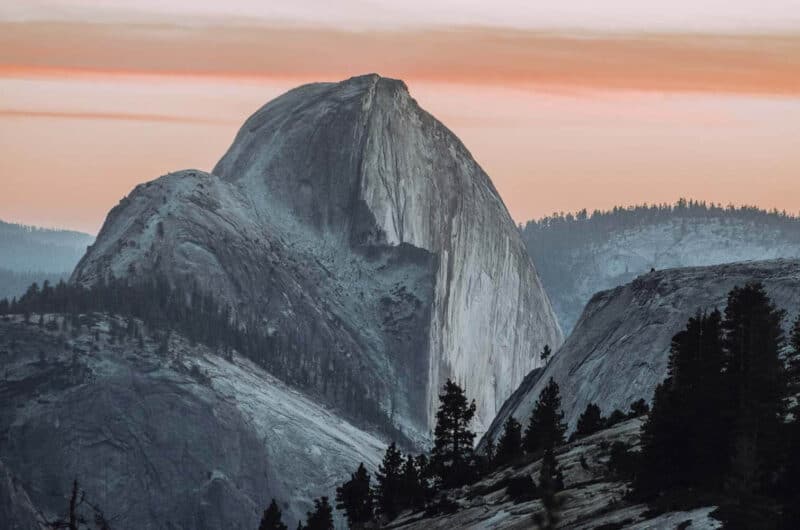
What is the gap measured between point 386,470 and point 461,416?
576 centimetres

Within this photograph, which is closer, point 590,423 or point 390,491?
point 390,491

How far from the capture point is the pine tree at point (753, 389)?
94562mm

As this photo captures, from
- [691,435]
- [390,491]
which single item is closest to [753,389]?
[691,435]

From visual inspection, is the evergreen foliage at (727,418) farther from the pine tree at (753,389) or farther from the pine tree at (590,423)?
the pine tree at (590,423)

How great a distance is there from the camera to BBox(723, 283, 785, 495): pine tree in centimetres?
9456

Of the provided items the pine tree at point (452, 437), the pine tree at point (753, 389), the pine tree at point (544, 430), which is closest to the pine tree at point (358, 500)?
the pine tree at point (452, 437)

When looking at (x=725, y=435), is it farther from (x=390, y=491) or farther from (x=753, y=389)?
(x=390, y=491)

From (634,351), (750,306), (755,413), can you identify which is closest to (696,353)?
(750,306)

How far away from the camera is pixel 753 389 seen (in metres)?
100

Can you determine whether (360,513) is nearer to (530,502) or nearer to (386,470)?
→ (386,470)

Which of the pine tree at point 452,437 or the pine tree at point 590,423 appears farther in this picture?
the pine tree at point 452,437

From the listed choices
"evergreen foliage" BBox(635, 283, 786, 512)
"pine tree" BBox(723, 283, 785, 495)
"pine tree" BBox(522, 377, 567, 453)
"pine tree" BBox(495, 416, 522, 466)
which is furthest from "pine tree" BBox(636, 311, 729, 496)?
"pine tree" BBox(495, 416, 522, 466)

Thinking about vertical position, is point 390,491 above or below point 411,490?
above

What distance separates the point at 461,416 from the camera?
154 m
